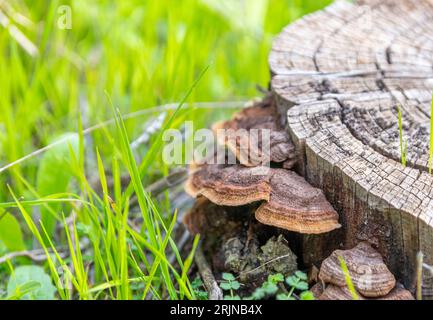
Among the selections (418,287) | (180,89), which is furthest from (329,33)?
(418,287)

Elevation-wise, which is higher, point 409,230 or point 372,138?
point 372,138

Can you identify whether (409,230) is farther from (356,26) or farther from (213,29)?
(213,29)

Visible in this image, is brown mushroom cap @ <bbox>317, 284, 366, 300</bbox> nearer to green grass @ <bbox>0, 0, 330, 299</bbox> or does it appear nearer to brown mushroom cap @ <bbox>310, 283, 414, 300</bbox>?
brown mushroom cap @ <bbox>310, 283, 414, 300</bbox>

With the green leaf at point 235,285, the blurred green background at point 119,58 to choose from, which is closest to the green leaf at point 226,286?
the green leaf at point 235,285

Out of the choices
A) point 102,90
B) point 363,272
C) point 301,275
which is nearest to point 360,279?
point 363,272

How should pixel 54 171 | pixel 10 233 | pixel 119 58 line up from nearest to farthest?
pixel 10 233
pixel 54 171
pixel 119 58

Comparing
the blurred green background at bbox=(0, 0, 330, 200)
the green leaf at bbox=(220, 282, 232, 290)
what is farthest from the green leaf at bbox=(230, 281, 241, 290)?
the blurred green background at bbox=(0, 0, 330, 200)

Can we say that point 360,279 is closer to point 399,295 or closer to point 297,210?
point 399,295

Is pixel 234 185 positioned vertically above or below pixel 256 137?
below
